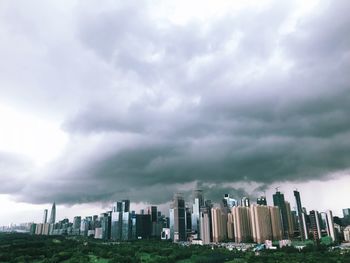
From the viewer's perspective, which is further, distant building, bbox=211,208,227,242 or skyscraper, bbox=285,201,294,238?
skyscraper, bbox=285,201,294,238

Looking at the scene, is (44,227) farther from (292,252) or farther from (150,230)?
(292,252)

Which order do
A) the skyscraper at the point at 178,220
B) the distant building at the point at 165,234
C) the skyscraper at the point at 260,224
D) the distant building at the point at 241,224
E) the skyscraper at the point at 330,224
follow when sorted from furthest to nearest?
the distant building at the point at 165,234
the skyscraper at the point at 178,220
the distant building at the point at 241,224
the skyscraper at the point at 260,224
the skyscraper at the point at 330,224

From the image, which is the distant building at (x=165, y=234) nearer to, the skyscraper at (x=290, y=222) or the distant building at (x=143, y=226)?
the distant building at (x=143, y=226)

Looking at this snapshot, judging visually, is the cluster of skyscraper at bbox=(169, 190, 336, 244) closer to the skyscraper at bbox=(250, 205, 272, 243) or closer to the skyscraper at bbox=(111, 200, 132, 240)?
the skyscraper at bbox=(250, 205, 272, 243)

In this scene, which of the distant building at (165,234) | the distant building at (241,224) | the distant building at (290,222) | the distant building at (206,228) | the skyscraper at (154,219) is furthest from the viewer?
the skyscraper at (154,219)

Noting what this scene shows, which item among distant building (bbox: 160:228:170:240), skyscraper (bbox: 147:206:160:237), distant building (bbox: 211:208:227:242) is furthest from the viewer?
skyscraper (bbox: 147:206:160:237)

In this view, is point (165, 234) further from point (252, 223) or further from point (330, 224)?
point (330, 224)

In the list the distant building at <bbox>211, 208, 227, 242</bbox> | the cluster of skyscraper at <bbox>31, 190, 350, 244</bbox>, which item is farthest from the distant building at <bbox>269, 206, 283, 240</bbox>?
the distant building at <bbox>211, 208, 227, 242</bbox>

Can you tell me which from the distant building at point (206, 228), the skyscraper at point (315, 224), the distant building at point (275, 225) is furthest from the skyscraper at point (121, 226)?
the skyscraper at point (315, 224)

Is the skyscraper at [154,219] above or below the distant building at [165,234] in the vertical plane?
above
